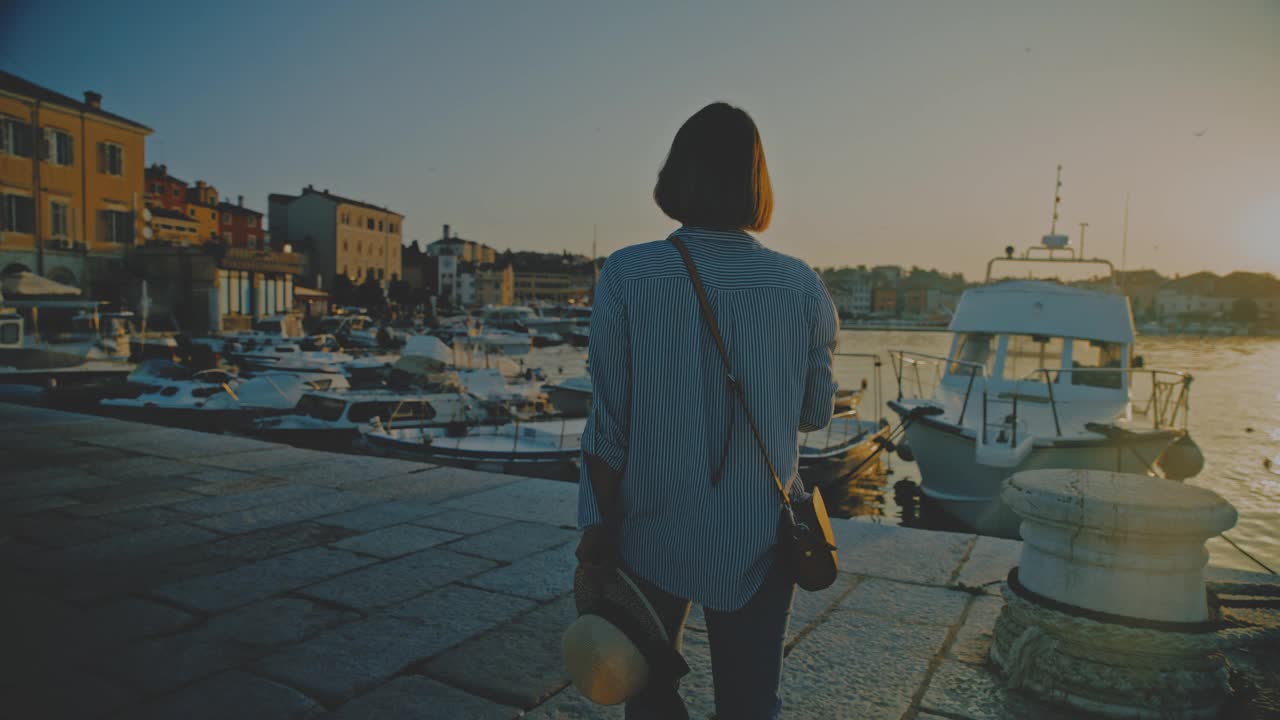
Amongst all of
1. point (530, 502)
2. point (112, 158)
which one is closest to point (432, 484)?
point (530, 502)

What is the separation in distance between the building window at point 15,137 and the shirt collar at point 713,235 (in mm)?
44824

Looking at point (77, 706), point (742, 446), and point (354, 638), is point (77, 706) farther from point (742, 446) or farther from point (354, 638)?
point (742, 446)

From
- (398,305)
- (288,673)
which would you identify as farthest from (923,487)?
(398,305)

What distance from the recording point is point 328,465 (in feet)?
21.6

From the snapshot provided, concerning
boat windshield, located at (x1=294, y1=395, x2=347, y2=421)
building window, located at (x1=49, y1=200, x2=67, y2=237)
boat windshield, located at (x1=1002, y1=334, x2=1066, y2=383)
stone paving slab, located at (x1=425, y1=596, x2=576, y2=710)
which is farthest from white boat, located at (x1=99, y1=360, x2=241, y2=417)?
stone paving slab, located at (x1=425, y1=596, x2=576, y2=710)

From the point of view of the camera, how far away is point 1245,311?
158375 millimetres

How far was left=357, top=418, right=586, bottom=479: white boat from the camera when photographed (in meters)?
15.0

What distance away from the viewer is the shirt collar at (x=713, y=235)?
1.65 m

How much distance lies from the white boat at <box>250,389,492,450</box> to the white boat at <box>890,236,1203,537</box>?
40.0 feet

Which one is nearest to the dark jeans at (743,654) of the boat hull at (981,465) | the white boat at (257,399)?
the boat hull at (981,465)

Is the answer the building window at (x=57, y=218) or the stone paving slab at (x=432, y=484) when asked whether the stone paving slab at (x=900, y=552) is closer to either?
the stone paving slab at (x=432, y=484)

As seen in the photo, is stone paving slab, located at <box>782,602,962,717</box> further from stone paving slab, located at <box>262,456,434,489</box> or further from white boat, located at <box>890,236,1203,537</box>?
white boat, located at <box>890,236,1203,537</box>

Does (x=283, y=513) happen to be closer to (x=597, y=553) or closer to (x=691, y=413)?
(x=597, y=553)

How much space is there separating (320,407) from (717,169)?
73.3ft
